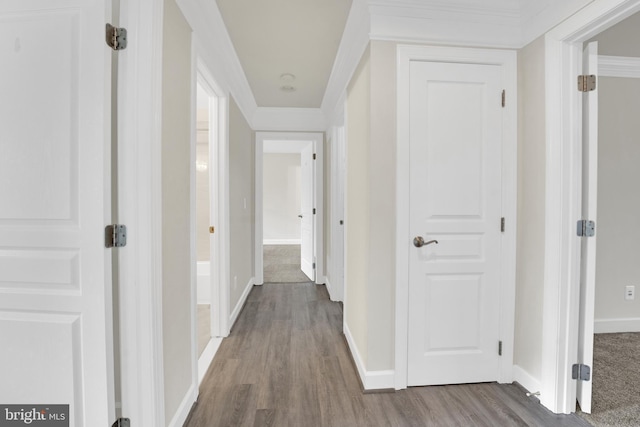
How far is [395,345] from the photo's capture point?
5.92 ft

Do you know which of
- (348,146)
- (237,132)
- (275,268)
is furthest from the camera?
(275,268)

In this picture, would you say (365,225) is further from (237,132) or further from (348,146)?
(237,132)

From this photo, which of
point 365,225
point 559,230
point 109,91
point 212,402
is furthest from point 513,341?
point 109,91

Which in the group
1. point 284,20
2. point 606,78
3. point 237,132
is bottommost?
point 237,132

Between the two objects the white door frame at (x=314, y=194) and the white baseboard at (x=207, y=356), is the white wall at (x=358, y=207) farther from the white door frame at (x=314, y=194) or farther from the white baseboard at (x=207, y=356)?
the white door frame at (x=314, y=194)

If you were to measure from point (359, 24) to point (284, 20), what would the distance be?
54 cm

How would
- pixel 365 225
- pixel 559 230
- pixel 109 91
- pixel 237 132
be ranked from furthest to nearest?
pixel 237 132, pixel 365 225, pixel 559 230, pixel 109 91

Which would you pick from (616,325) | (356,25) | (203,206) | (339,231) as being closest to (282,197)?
(203,206)

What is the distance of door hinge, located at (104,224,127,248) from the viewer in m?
1.15

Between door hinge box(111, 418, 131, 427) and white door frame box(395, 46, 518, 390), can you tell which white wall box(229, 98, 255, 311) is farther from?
white door frame box(395, 46, 518, 390)

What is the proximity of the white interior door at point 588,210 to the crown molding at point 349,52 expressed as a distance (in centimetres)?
128

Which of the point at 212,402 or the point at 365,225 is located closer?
the point at 212,402

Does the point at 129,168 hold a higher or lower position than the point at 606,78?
lower

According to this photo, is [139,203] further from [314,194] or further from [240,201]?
[314,194]
